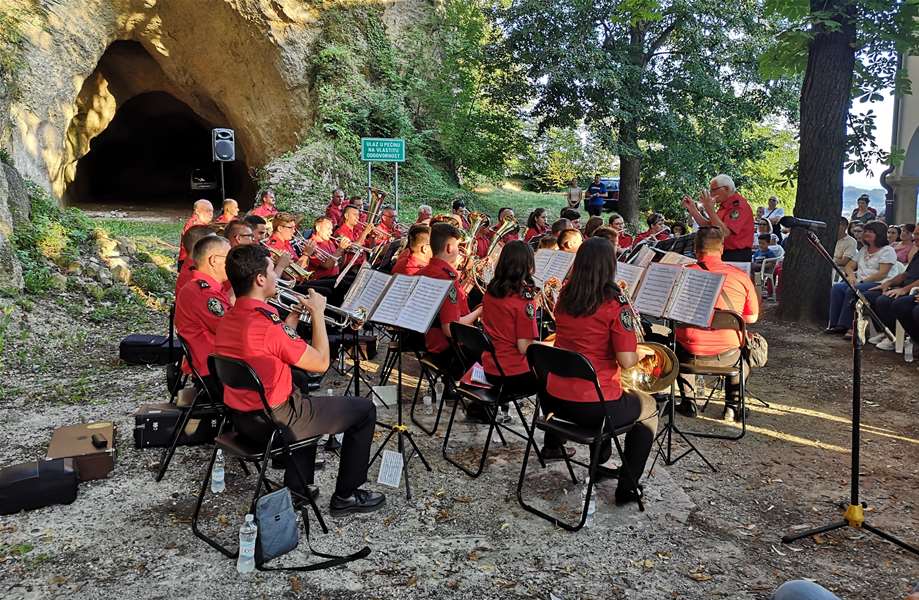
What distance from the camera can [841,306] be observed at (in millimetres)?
8922

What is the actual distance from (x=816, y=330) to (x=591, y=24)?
394 inches

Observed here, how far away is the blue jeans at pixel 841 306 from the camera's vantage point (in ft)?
28.7

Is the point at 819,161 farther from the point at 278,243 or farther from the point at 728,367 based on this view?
the point at 278,243

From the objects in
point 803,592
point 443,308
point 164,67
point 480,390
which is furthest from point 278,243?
point 164,67

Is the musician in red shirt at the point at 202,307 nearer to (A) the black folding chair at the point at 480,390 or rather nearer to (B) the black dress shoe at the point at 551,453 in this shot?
(A) the black folding chair at the point at 480,390

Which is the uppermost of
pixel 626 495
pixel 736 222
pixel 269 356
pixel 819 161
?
pixel 819 161

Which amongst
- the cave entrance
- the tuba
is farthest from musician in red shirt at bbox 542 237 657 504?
the cave entrance

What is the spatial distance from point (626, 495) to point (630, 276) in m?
1.88

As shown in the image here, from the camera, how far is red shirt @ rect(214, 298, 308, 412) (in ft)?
11.3

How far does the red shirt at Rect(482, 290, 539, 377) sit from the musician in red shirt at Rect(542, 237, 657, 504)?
55cm

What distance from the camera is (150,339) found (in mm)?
7219

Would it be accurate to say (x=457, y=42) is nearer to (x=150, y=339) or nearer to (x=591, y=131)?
(x=591, y=131)

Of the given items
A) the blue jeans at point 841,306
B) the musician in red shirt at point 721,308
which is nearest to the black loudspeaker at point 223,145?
the musician in red shirt at point 721,308

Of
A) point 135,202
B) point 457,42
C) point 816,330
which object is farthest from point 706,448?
point 135,202
